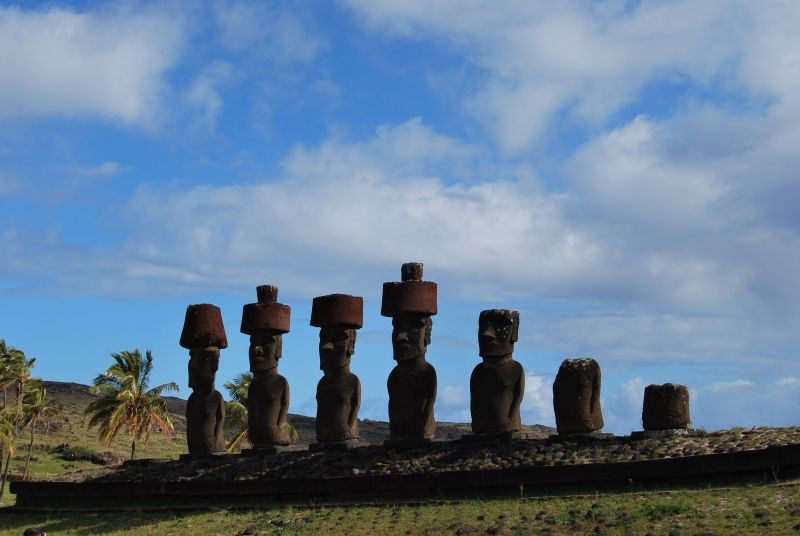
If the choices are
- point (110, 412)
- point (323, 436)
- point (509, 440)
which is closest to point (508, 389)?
point (509, 440)

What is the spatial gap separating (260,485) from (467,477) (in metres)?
4.96

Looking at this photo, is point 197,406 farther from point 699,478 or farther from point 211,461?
point 699,478

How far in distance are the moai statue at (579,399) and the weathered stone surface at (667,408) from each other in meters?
1.17

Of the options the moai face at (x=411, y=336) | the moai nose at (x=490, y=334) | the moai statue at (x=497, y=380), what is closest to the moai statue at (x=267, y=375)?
the moai face at (x=411, y=336)

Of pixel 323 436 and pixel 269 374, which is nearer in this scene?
pixel 323 436

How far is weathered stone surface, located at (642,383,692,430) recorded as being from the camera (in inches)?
715

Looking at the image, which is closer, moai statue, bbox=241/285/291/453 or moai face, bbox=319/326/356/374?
moai face, bbox=319/326/356/374

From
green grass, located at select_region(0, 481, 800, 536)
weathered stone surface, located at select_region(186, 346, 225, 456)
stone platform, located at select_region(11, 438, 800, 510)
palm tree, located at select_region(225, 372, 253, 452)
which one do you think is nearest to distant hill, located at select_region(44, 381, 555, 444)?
palm tree, located at select_region(225, 372, 253, 452)

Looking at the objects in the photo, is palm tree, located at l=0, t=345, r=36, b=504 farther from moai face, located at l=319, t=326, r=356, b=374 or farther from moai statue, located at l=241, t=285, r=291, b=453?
moai face, located at l=319, t=326, r=356, b=374

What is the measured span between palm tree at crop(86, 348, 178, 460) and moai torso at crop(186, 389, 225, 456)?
34.8ft

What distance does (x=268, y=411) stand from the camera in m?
24.7

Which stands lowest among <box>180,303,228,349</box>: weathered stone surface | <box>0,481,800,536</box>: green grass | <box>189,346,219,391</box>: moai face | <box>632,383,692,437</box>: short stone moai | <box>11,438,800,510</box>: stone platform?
<box>0,481,800,536</box>: green grass

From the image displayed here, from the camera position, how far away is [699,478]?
15.7 m

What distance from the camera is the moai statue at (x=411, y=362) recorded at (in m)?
21.9
